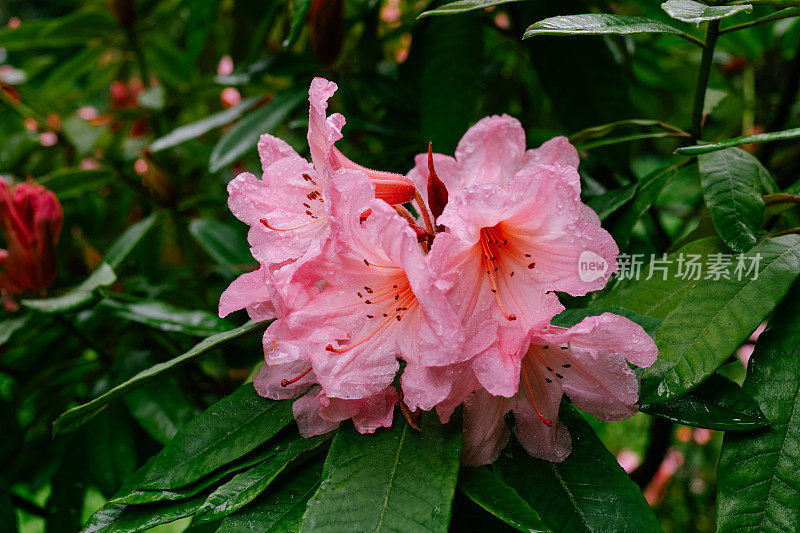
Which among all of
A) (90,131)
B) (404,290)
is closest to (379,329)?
(404,290)

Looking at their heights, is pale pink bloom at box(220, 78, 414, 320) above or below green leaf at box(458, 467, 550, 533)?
above

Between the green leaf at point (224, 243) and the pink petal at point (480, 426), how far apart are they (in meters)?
0.73

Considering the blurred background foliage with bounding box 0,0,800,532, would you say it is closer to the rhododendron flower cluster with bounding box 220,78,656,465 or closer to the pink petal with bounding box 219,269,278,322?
the rhododendron flower cluster with bounding box 220,78,656,465

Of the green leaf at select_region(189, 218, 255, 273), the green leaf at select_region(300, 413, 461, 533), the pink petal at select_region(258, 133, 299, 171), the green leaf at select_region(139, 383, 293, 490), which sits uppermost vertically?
the pink petal at select_region(258, 133, 299, 171)

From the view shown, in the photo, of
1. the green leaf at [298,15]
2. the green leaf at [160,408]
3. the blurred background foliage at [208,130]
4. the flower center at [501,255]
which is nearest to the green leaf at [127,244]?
the blurred background foliage at [208,130]

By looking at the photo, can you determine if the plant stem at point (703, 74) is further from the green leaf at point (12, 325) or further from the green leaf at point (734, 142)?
the green leaf at point (12, 325)

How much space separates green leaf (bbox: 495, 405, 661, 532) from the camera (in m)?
0.56

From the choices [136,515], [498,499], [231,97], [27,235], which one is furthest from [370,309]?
[231,97]

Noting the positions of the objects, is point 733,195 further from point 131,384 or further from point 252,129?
point 252,129

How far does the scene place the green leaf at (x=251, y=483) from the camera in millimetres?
590

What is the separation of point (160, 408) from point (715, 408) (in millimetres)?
841

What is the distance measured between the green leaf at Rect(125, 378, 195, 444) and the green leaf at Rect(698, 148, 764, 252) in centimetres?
83

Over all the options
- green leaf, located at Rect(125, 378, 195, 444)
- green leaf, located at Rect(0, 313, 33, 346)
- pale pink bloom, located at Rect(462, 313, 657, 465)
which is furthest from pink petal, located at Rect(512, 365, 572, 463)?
green leaf, located at Rect(0, 313, 33, 346)

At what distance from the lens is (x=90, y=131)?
5.02 ft
